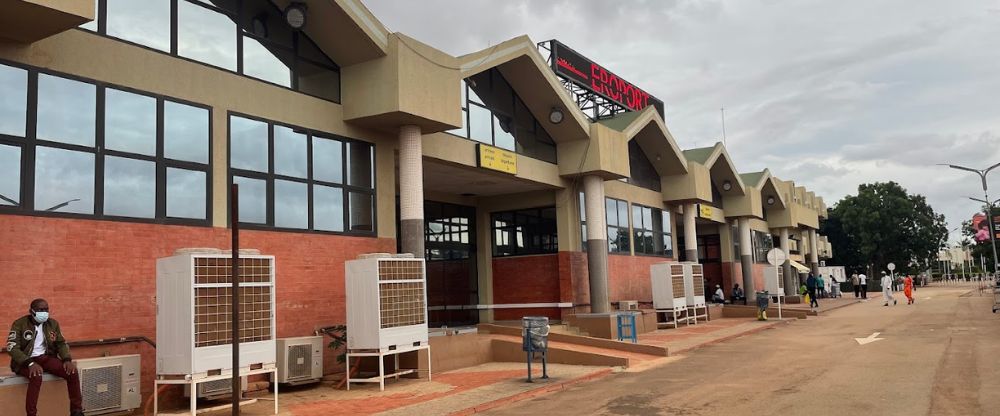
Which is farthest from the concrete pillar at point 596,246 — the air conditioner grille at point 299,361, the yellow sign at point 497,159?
Result: the air conditioner grille at point 299,361

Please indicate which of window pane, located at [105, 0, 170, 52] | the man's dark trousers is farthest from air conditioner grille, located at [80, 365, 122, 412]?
window pane, located at [105, 0, 170, 52]

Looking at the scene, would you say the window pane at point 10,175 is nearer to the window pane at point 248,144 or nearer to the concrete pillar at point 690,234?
the window pane at point 248,144

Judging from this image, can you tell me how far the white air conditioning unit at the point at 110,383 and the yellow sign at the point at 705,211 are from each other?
27.7 meters

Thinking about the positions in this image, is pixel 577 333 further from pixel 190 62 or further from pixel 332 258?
pixel 190 62

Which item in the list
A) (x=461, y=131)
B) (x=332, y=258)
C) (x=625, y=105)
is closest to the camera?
(x=332, y=258)

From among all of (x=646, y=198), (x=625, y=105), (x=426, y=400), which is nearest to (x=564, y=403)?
(x=426, y=400)

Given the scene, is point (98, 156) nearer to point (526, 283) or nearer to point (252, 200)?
point (252, 200)

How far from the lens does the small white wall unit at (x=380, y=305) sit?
44.2 feet

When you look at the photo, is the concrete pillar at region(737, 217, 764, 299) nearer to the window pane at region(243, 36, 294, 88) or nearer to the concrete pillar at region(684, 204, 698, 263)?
the concrete pillar at region(684, 204, 698, 263)

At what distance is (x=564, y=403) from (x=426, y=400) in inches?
88.6

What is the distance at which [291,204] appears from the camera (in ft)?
48.0

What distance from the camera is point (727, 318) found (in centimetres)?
3031

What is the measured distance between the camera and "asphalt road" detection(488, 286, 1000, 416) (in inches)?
409

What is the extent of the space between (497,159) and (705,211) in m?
17.2
